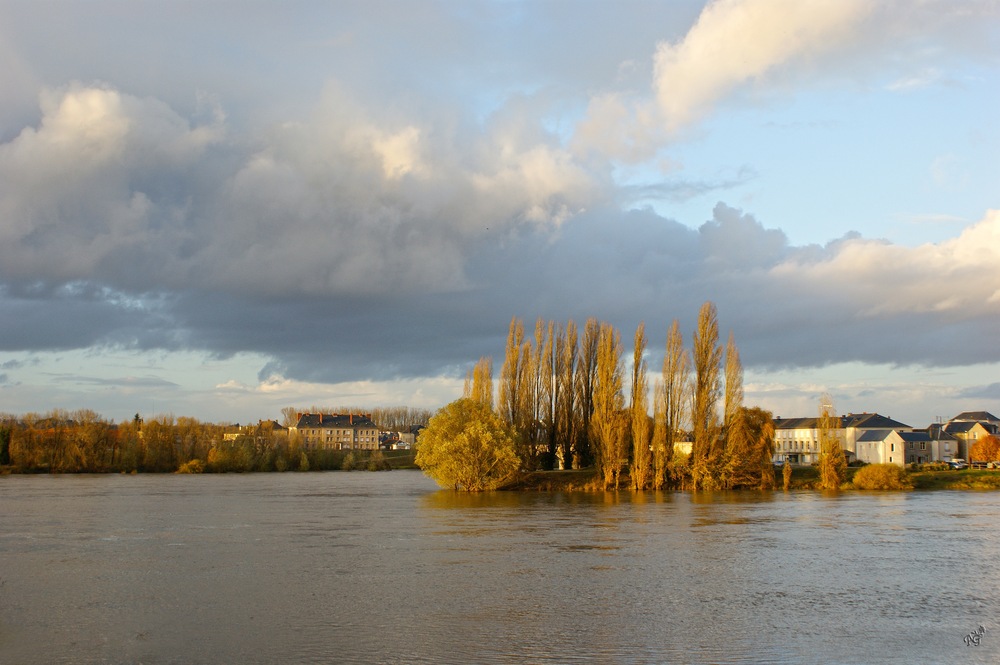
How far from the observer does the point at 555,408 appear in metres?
68.8

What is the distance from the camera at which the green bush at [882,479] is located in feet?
208

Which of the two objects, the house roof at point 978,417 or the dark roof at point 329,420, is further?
the dark roof at point 329,420

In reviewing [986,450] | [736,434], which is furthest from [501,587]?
[986,450]

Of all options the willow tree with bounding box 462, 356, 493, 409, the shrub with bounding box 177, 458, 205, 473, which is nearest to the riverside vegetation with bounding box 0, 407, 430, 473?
the shrub with bounding box 177, 458, 205, 473

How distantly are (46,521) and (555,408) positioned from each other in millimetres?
37917

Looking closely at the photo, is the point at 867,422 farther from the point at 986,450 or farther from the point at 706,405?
the point at 706,405

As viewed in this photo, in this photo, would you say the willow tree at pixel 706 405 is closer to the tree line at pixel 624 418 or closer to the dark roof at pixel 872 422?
the tree line at pixel 624 418

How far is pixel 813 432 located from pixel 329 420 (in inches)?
3969

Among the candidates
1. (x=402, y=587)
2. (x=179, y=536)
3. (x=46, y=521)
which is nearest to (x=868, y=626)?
(x=402, y=587)

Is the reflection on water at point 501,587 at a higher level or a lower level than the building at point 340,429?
lower

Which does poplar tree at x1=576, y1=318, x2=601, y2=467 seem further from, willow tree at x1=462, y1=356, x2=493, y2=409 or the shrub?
the shrub

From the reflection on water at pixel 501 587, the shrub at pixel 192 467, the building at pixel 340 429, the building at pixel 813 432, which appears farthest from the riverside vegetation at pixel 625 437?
the building at pixel 340 429

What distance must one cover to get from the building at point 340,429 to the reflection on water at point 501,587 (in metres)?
134

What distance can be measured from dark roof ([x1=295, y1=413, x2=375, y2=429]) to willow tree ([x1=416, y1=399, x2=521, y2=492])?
123775mm
